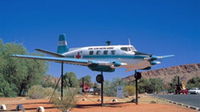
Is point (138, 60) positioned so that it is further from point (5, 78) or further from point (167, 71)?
point (167, 71)

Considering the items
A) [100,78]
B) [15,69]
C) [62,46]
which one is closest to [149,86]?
[15,69]

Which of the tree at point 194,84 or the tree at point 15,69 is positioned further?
the tree at point 194,84

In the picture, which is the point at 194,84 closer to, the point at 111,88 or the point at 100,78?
the point at 111,88

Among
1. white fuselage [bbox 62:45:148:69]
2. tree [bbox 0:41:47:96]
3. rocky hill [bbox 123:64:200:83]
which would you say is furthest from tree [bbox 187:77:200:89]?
white fuselage [bbox 62:45:148:69]

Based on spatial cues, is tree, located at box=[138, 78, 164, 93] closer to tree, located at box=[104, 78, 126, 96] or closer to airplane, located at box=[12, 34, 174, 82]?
tree, located at box=[104, 78, 126, 96]

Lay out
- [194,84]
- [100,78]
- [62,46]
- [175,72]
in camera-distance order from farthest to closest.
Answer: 1. [175,72]
2. [194,84]
3. [62,46]
4. [100,78]

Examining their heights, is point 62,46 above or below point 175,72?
below

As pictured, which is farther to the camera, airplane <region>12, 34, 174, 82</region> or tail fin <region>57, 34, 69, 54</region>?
tail fin <region>57, 34, 69, 54</region>

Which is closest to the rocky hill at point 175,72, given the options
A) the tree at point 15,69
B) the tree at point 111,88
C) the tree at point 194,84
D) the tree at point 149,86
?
the tree at point 194,84

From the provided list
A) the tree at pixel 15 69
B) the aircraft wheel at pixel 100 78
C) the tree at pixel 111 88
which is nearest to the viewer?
the aircraft wheel at pixel 100 78

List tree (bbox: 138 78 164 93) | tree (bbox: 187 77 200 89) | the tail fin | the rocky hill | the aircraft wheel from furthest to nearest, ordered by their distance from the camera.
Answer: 1. the rocky hill
2. tree (bbox: 187 77 200 89)
3. tree (bbox: 138 78 164 93)
4. the tail fin
5. the aircraft wheel

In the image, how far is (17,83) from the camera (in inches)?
2095

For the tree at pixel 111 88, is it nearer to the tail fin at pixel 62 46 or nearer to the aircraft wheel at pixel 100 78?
the tail fin at pixel 62 46

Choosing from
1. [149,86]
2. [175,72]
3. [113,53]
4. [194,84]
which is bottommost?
[149,86]
